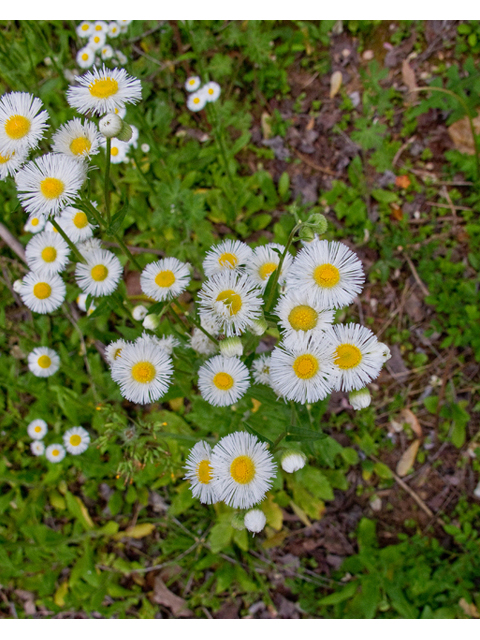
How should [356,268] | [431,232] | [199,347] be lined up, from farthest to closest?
[431,232]
[199,347]
[356,268]

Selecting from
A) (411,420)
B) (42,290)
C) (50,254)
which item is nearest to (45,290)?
(42,290)

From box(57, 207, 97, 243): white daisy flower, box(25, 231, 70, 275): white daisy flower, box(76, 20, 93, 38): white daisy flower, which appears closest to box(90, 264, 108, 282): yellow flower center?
box(57, 207, 97, 243): white daisy flower

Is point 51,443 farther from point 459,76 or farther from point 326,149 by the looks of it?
point 459,76

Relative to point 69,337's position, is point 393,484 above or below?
below

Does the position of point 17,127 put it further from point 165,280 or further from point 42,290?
point 42,290

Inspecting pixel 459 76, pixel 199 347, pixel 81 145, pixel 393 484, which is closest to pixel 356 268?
pixel 199 347

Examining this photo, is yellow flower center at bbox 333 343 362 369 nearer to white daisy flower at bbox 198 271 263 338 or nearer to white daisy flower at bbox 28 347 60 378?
white daisy flower at bbox 198 271 263 338

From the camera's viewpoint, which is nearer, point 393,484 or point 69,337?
point 393,484
